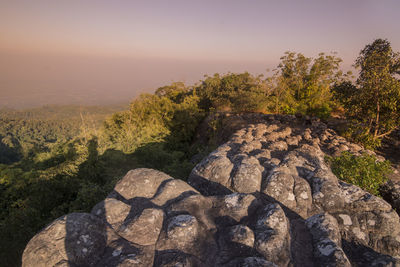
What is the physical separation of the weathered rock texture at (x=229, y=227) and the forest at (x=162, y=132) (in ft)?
20.7

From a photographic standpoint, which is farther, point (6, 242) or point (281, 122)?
point (281, 122)

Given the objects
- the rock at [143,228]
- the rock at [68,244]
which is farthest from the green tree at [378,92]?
the rock at [68,244]

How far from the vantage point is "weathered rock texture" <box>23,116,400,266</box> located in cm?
361

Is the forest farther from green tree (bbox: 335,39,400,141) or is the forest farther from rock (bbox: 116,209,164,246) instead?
rock (bbox: 116,209,164,246)

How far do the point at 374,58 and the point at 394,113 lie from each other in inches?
143

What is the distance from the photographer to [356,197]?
17.1ft

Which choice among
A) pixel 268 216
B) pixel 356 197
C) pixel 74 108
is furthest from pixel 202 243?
pixel 74 108

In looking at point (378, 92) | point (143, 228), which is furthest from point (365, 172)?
point (143, 228)

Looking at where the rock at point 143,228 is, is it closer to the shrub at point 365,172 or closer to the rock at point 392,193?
the shrub at point 365,172

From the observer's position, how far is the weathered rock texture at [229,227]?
11.9 ft

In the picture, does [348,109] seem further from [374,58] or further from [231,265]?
[231,265]

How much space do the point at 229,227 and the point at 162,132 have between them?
19594mm

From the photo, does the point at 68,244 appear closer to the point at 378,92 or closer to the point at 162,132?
the point at 378,92

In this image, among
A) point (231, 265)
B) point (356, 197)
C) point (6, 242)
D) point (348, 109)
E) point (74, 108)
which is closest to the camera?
point (231, 265)
